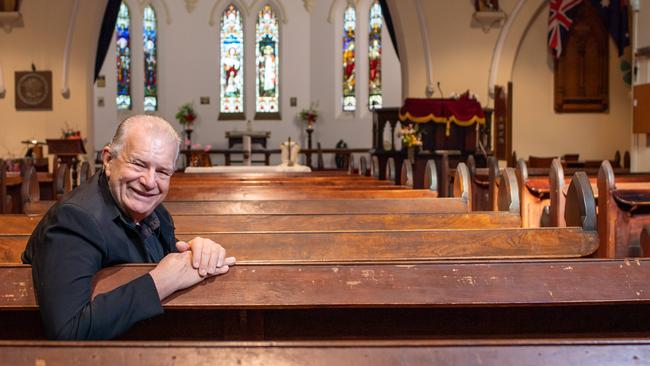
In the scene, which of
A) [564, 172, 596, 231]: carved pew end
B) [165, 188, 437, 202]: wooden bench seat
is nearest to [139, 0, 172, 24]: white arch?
[165, 188, 437, 202]: wooden bench seat

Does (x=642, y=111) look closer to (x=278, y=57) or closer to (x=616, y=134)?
(x=616, y=134)

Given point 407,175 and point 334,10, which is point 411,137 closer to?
point 407,175

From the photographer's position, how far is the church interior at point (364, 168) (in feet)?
5.94

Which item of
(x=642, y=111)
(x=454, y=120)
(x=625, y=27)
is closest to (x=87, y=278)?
(x=454, y=120)

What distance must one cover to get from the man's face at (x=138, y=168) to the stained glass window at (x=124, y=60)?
17.4 m

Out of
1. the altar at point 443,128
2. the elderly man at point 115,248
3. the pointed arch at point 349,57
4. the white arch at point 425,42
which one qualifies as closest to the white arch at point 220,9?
Answer: the pointed arch at point 349,57

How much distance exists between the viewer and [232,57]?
1936 centimetres

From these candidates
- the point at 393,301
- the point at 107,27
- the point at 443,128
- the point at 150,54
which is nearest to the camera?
the point at 393,301

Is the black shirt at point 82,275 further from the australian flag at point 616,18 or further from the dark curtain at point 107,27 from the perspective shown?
the dark curtain at point 107,27

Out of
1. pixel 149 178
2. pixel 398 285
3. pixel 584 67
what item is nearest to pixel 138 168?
pixel 149 178

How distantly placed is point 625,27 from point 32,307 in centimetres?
1161

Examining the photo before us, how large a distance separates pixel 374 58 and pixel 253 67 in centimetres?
292

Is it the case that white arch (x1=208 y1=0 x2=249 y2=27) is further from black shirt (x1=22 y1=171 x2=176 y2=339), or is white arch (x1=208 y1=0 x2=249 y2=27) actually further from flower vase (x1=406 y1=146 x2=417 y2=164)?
black shirt (x1=22 y1=171 x2=176 y2=339)

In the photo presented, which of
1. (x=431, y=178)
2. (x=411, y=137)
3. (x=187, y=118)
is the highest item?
(x=187, y=118)
